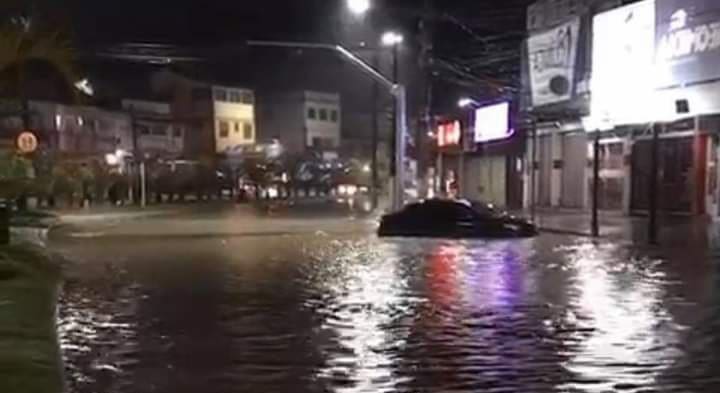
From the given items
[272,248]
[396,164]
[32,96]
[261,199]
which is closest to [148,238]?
[272,248]

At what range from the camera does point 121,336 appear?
13.4 metres

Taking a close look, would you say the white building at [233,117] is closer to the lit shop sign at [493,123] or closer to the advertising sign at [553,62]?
the lit shop sign at [493,123]

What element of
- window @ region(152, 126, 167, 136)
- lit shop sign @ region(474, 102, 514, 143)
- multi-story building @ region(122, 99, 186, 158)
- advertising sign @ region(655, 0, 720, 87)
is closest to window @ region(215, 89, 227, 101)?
A: multi-story building @ region(122, 99, 186, 158)

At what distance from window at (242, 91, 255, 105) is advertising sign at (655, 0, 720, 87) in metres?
80.8

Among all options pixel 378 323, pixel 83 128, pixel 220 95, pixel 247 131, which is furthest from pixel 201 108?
pixel 378 323

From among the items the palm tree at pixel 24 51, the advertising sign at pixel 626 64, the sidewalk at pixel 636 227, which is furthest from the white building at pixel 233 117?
the palm tree at pixel 24 51

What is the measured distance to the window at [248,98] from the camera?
115m

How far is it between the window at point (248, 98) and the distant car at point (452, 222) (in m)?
82.0

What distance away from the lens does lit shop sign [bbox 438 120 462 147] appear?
63.1m

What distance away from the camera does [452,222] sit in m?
33.6

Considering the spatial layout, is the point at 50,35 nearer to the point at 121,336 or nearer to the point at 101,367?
the point at 121,336

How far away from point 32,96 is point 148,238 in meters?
50.3

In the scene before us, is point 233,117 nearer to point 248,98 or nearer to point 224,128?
point 224,128

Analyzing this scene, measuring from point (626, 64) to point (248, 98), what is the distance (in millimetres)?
80609
